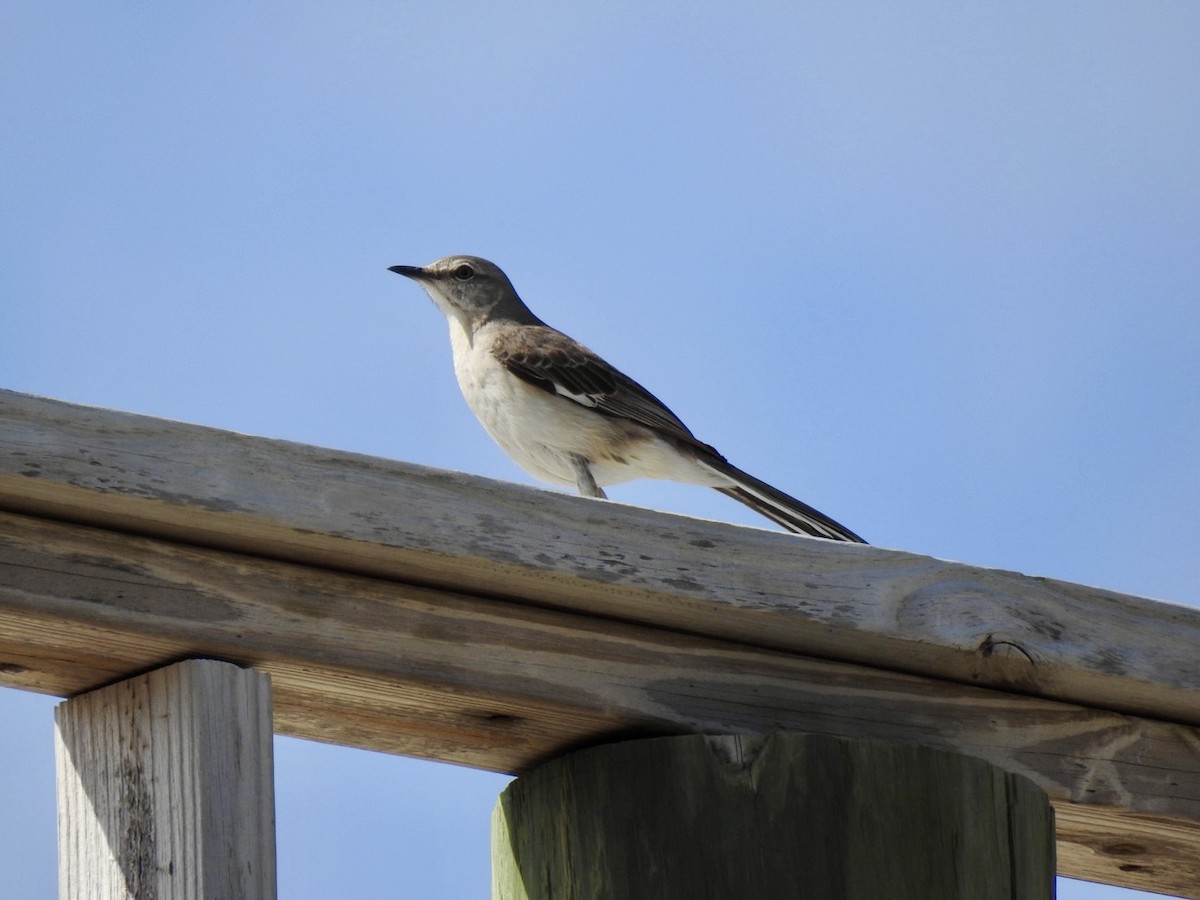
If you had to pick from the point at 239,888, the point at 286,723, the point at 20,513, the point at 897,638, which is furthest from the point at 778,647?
the point at 20,513

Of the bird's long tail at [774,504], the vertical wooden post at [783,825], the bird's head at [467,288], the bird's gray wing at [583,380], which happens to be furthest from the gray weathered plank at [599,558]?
the bird's head at [467,288]

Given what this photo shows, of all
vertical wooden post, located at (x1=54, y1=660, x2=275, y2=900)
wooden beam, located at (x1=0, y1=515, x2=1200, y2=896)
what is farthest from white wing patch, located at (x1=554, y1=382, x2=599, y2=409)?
vertical wooden post, located at (x1=54, y1=660, x2=275, y2=900)

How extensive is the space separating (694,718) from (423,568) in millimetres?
472

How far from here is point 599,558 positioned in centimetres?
231

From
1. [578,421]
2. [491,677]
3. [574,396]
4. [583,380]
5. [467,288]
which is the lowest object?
[491,677]

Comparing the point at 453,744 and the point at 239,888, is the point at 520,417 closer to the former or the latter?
the point at 453,744

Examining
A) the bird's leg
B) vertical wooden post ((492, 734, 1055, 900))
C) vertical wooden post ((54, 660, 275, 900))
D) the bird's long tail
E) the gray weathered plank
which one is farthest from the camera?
the bird's leg

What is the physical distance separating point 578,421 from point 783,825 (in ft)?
14.9

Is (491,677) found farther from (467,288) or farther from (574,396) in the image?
(467,288)

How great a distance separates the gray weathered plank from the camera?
2.09 metres

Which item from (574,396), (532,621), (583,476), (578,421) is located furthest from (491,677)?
(574,396)

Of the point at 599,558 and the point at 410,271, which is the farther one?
the point at 410,271

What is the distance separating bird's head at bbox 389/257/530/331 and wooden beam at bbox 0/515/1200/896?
5421 millimetres

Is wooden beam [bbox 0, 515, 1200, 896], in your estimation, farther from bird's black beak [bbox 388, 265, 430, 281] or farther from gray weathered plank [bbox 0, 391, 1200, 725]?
bird's black beak [bbox 388, 265, 430, 281]
